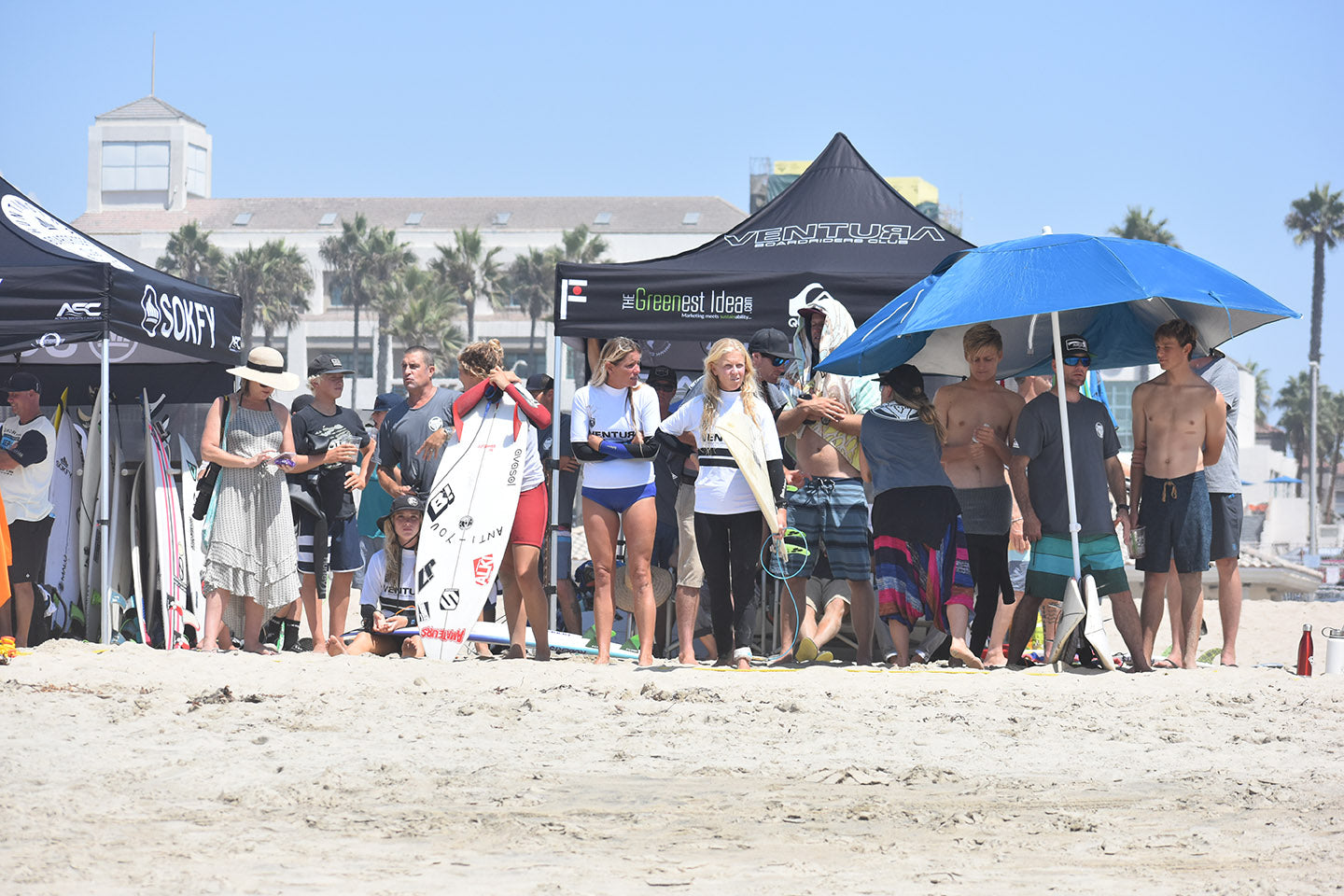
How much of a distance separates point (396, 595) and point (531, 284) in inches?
2326

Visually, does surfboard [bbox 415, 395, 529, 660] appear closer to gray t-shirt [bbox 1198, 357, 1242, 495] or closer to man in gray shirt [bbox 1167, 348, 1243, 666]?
man in gray shirt [bbox 1167, 348, 1243, 666]

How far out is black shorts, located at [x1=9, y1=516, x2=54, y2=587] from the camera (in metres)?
7.35

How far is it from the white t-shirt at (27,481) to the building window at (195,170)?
289ft

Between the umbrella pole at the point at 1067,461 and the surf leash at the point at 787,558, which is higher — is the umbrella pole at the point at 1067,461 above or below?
above

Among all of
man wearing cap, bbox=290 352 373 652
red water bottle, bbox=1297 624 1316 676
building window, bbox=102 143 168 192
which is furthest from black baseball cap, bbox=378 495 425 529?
building window, bbox=102 143 168 192

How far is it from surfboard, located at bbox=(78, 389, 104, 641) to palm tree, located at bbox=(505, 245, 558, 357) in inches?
2249

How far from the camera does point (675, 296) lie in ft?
25.6

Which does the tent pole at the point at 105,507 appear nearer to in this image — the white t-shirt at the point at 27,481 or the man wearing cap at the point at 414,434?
the white t-shirt at the point at 27,481

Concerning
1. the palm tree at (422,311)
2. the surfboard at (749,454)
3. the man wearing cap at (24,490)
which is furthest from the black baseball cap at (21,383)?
the palm tree at (422,311)

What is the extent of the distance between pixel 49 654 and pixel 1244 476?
60.6 meters

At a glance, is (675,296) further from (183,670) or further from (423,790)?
(423,790)

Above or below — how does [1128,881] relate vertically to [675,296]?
below

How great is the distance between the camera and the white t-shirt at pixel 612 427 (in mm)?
6645

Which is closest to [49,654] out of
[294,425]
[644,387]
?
[294,425]
